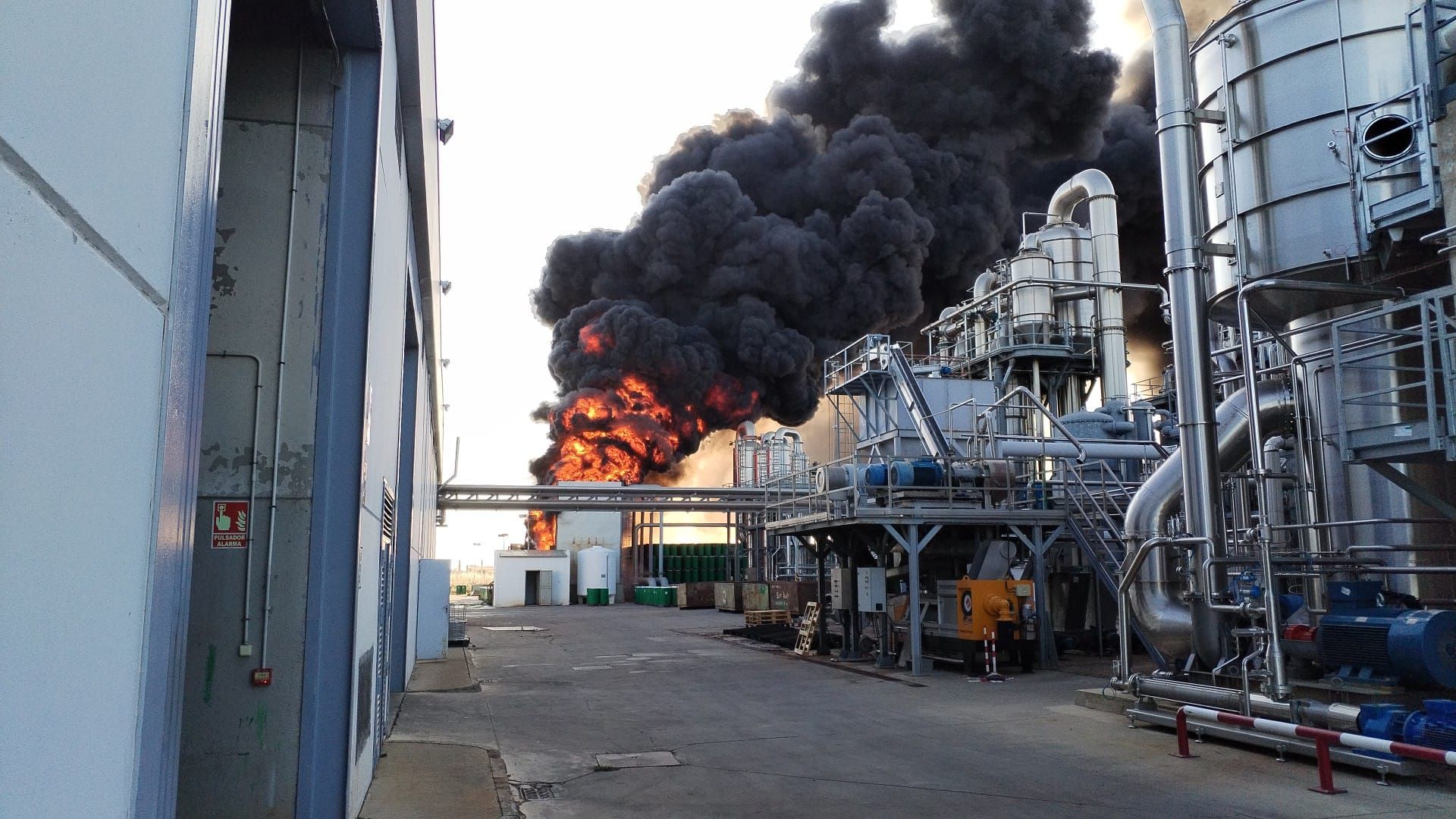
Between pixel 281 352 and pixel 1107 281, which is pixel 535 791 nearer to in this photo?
pixel 281 352

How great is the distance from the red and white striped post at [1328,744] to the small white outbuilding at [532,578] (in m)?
42.0

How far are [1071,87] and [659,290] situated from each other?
26.3 meters

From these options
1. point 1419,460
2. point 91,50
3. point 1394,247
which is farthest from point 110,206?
point 1394,247

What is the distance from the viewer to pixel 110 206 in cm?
215

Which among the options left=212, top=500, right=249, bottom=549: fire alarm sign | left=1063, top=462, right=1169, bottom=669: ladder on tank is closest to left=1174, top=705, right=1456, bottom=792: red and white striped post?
left=1063, top=462, right=1169, bottom=669: ladder on tank

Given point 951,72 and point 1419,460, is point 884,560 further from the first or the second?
point 951,72

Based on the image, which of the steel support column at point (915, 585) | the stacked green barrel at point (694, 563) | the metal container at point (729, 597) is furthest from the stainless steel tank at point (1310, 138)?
the stacked green barrel at point (694, 563)

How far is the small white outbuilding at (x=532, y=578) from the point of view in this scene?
1921 inches

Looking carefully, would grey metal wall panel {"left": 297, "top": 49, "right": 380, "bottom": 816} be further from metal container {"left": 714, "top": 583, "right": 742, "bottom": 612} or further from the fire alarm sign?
metal container {"left": 714, "top": 583, "right": 742, "bottom": 612}

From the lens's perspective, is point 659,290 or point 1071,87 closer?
point 659,290

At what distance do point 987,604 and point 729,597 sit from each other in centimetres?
2145

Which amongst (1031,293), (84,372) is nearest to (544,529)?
(1031,293)

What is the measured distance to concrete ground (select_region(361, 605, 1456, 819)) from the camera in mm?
7988

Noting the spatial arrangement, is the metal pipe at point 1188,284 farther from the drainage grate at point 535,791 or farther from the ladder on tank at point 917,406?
the ladder on tank at point 917,406
